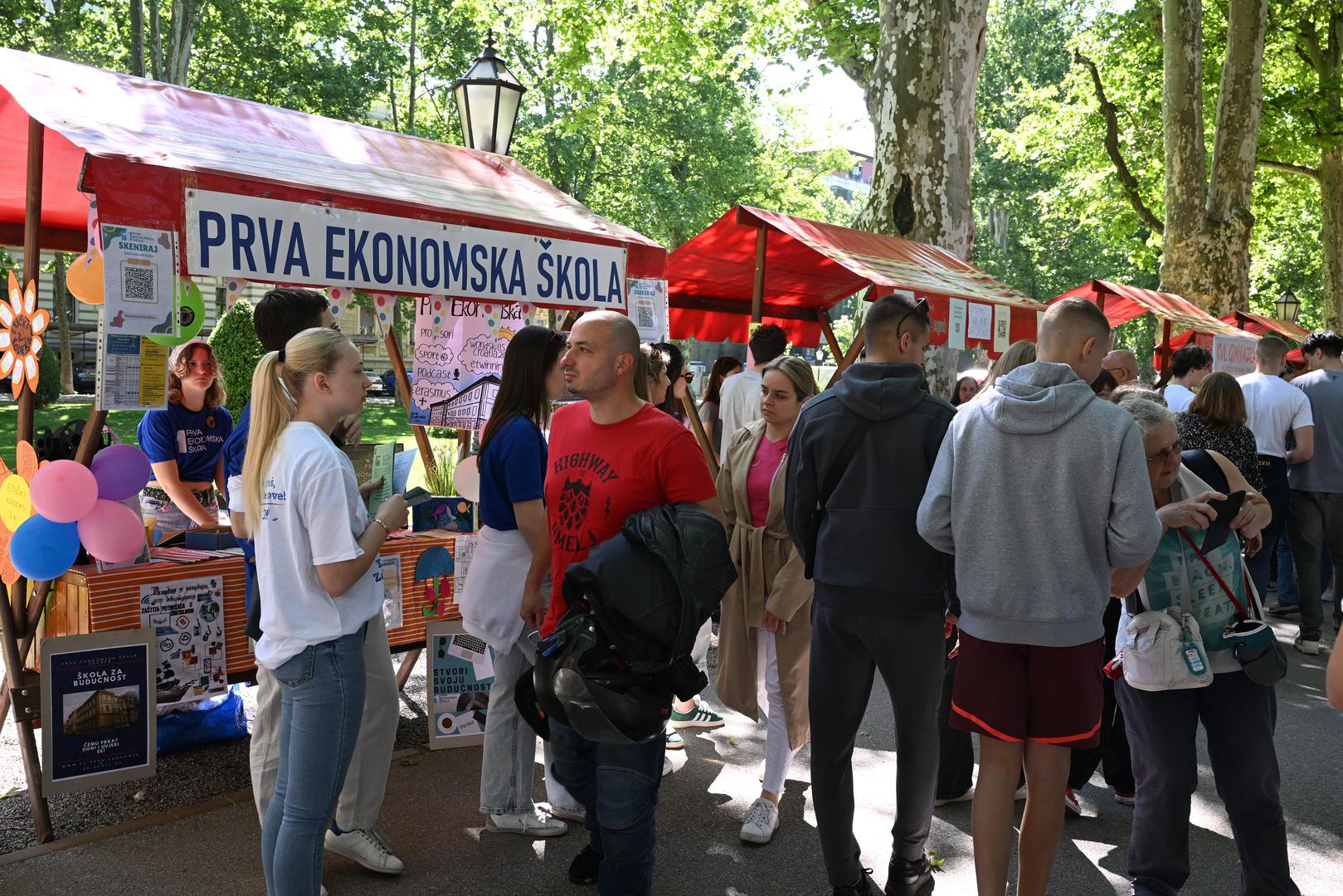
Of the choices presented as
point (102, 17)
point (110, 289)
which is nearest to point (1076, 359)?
point (110, 289)

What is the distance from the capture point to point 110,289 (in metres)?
3.38

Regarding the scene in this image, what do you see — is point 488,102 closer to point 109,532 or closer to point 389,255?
point 389,255

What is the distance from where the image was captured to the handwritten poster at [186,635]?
4.18 m

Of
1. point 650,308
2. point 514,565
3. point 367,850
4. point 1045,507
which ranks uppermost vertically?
point 650,308

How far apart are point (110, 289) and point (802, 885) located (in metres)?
3.07

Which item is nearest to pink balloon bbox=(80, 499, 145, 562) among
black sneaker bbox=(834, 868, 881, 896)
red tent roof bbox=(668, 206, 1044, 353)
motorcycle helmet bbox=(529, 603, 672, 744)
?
motorcycle helmet bbox=(529, 603, 672, 744)

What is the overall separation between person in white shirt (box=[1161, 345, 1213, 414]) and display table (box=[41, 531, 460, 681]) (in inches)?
209

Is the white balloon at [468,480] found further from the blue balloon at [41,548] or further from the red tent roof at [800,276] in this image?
the red tent roof at [800,276]

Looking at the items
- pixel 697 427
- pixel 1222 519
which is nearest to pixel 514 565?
pixel 1222 519

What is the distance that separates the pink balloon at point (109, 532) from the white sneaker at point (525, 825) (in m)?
1.72

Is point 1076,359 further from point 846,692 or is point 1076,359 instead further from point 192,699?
point 192,699

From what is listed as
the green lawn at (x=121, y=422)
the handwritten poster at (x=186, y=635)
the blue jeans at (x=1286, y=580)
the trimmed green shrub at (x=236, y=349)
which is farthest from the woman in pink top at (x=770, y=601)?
the trimmed green shrub at (x=236, y=349)

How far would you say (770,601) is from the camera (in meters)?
4.10

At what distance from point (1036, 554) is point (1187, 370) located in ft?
17.8
